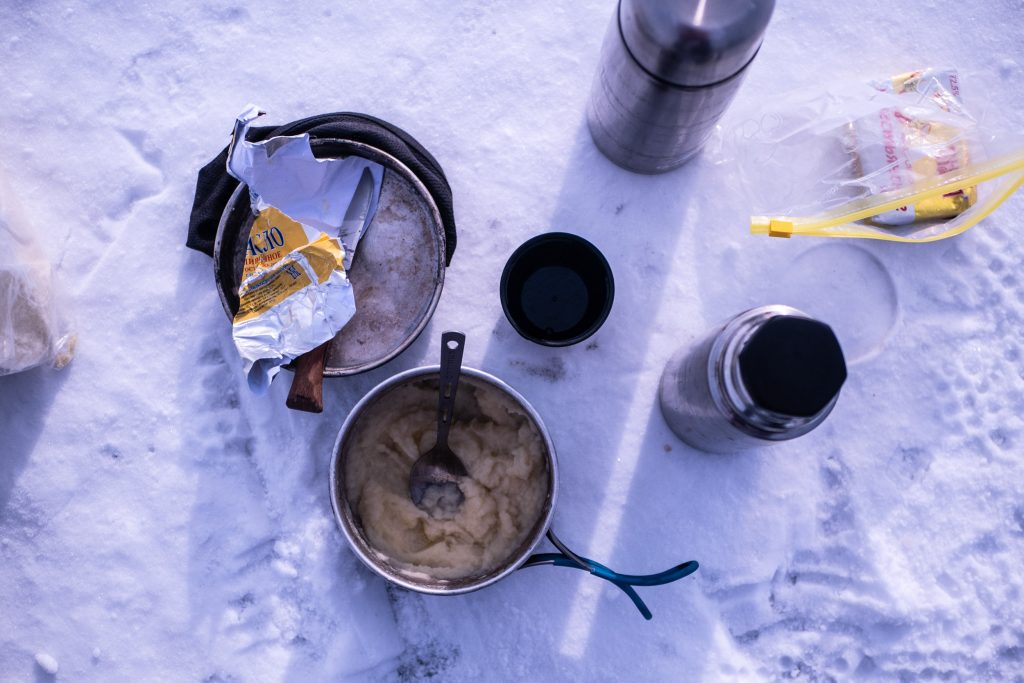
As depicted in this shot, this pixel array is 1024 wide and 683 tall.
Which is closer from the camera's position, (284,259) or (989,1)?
(284,259)

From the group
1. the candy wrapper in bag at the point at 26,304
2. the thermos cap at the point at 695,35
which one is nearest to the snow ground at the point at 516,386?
the candy wrapper in bag at the point at 26,304

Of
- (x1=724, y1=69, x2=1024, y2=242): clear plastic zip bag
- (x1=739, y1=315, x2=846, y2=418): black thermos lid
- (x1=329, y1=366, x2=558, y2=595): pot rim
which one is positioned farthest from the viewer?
(x1=724, y1=69, x2=1024, y2=242): clear plastic zip bag

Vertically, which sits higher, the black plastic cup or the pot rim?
→ the black plastic cup

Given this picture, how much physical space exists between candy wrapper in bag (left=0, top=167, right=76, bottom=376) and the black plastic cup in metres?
0.61

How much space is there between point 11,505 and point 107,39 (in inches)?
26.0

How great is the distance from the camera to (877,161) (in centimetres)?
90

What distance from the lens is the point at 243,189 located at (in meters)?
0.85

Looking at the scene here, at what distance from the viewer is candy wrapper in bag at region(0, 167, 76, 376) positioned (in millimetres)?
872

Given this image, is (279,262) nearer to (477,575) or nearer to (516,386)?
(516,386)

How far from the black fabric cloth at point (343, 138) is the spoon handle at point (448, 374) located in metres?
0.15

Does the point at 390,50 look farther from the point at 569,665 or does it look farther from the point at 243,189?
the point at 569,665

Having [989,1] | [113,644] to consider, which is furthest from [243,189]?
[989,1]

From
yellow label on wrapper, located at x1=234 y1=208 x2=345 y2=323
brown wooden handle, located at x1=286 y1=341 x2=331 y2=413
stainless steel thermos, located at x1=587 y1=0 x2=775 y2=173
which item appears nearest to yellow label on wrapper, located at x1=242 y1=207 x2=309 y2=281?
yellow label on wrapper, located at x1=234 y1=208 x2=345 y2=323

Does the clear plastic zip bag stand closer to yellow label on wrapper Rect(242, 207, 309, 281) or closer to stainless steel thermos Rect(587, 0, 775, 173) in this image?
stainless steel thermos Rect(587, 0, 775, 173)
